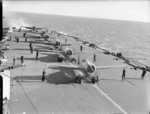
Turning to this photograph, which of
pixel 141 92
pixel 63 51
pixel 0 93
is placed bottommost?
pixel 141 92

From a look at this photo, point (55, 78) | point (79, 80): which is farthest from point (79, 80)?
point (55, 78)

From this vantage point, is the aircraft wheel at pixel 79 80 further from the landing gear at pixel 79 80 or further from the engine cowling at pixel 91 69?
the engine cowling at pixel 91 69

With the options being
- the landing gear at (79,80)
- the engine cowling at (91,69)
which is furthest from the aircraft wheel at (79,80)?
the engine cowling at (91,69)

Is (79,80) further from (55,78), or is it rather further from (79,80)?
(55,78)

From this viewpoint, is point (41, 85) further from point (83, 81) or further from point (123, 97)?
point (123, 97)

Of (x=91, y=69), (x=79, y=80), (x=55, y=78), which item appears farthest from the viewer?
(x=55, y=78)

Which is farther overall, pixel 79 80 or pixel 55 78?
pixel 55 78

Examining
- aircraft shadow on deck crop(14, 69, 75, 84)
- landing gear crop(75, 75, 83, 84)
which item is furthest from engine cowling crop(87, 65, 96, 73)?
aircraft shadow on deck crop(14, 69, 75, 84)

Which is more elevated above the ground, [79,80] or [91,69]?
[91,69]

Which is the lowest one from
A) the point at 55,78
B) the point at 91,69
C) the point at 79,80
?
A: the point at 55,78

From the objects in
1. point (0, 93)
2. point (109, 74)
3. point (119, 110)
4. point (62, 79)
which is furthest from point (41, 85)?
point (0, 93)

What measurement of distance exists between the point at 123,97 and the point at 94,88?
14.2ft

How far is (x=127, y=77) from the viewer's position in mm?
33094

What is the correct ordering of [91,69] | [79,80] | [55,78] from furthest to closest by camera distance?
[55,78] < [79,80] < [91,69]
